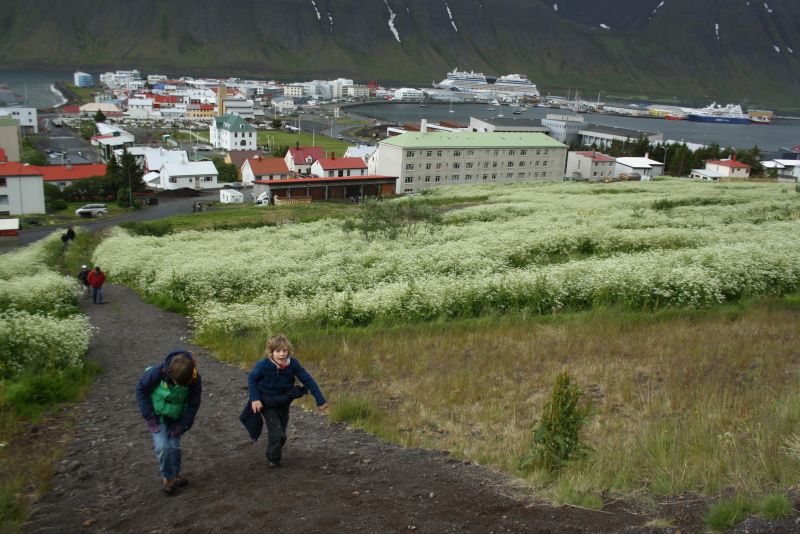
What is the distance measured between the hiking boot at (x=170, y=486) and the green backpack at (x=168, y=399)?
677mm

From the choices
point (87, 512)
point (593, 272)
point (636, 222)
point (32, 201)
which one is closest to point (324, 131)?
Answer: point (32, 201)

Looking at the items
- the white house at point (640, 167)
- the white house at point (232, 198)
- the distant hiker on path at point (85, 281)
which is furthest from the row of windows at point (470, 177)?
the distant hiker on path at point (85, 281)

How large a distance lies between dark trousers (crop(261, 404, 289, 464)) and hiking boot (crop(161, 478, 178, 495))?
1.00m

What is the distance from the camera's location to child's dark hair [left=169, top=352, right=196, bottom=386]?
20.0 ft

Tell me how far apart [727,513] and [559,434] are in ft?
6.07

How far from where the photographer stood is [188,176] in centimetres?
7212

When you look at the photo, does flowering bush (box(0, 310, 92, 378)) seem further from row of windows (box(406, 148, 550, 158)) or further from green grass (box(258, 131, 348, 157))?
green grass (box(258, 131, 348, 157))

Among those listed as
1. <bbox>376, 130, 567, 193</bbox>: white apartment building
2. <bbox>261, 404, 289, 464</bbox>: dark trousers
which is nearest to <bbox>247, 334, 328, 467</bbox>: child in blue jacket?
<bbox>261, 404, 289, 464</bbox>: dark trousers

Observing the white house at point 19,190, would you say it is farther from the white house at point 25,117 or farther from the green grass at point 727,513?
the white house at point 25,117

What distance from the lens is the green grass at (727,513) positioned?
16.1 feet

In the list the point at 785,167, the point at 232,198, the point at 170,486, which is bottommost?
the point at 232,198

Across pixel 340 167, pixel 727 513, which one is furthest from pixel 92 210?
pixel 727 513

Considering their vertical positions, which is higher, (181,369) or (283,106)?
(283,106)

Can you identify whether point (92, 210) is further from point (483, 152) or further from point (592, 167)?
Answer: point (592, 167)
